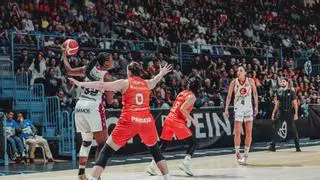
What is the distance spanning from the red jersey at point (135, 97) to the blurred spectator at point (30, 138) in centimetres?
720

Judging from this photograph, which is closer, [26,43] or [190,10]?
[26,43]

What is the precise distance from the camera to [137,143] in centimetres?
1742

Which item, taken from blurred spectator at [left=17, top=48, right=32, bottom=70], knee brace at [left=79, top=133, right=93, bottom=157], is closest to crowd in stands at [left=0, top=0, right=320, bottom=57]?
blurred spectator at [left=17, top=48, right=32, bottom=70]

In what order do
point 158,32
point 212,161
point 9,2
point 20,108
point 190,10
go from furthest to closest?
1. point 190,10
2. point 158,32
3. point 9,2
4. point 20,108
5. point 212,161

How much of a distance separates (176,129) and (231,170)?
4.50 ft

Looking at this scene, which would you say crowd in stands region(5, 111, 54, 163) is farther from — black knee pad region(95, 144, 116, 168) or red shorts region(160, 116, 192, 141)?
black knee pad region(95, 144, 116, 168)

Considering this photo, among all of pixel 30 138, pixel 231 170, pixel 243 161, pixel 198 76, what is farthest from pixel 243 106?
pixel 198 76

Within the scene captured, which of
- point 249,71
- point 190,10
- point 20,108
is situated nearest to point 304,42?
point 190,10

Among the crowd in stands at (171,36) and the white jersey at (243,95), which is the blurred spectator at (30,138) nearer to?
the crowd in stands at (171,36)

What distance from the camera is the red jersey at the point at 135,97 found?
9.26m

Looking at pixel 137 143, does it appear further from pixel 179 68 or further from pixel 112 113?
pixel 179 68

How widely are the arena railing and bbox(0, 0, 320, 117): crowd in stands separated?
191 millimetres

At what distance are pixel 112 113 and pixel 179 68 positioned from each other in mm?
7849

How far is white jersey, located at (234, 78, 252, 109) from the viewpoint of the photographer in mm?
13906
